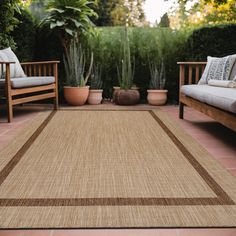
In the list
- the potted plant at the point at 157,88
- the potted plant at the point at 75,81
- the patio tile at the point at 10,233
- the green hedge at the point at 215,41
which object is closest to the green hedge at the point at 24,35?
the potted plant at the point at 75,81

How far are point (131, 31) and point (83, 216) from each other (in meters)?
5.23

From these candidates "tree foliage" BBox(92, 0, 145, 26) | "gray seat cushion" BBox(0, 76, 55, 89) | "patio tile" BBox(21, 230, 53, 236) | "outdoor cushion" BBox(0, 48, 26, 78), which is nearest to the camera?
"patio tile" BBox(21, 230, 53, 236)

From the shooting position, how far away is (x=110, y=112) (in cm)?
520

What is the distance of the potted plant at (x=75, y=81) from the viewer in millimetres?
5891

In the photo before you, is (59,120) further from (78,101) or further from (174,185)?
(174,185)

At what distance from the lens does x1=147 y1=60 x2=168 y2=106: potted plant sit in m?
6.07

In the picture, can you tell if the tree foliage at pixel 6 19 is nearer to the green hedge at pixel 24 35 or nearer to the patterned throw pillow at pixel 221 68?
the green hedge at pixel 24 35

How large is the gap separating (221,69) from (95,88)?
267cm

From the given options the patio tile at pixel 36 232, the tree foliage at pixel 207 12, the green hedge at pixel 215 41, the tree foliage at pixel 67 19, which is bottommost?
the patio tile at pixel 36 232

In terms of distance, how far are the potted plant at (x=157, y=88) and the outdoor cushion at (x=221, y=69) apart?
1.68 m

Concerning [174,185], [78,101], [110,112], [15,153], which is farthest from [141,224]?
[78,101]

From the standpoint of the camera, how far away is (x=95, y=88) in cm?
630

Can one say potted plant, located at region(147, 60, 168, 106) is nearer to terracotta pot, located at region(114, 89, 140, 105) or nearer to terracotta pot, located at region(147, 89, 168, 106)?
terracotta pot, located at region(147, 89, 168, 106)

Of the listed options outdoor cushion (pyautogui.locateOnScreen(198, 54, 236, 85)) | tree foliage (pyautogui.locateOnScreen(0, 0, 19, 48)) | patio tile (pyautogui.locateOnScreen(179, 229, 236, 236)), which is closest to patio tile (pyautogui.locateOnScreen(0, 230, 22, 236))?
patio tile (pyautogui.locateOnScreen(179, 229, 236, 236))
